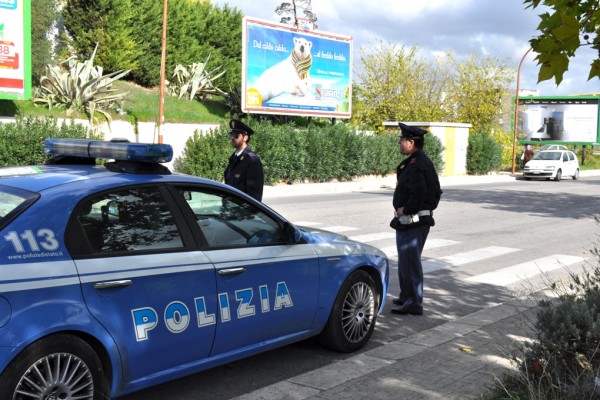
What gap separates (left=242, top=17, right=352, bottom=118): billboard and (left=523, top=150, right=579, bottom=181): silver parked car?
10.1 m

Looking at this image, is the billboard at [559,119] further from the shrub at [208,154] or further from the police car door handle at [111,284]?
the police car door handle at [111,284]

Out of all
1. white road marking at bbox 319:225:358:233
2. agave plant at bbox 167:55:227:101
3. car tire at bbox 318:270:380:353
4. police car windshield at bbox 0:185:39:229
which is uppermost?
agave plant at bbox 167:55:227:101

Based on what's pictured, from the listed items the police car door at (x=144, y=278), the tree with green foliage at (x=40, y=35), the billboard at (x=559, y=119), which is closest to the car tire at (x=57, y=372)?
the police car door at (x=144, y=278)

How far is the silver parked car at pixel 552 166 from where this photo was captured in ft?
108

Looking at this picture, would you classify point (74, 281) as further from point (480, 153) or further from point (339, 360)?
point (480, 153)

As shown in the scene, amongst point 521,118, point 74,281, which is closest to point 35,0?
point 74,281

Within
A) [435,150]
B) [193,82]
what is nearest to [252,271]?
[193,82]

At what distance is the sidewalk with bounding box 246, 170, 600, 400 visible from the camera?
424 centimetres

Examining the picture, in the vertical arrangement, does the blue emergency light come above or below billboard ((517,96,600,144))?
below

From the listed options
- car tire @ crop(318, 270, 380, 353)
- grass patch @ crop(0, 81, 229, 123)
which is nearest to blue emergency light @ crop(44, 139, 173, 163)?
car tire @ crop(318, 270, 380, 353)

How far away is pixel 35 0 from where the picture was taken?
25891 millimetres

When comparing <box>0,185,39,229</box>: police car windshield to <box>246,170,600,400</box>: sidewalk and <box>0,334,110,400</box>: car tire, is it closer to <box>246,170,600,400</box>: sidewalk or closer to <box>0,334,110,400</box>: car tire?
<box>0,334,110,400</box>: car tire

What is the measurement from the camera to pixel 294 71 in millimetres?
27938

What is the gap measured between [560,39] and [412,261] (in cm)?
346
